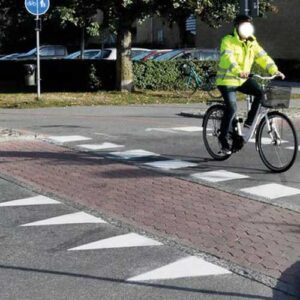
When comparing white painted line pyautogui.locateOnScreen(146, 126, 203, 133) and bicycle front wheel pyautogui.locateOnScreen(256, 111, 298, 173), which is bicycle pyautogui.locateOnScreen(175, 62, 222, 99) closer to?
white painted line pyautogui.locateOnScreen(146, 126, 203, 133)

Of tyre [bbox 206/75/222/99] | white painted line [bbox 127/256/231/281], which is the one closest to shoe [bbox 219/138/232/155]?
white painted line [bbox 127/256/231/281]

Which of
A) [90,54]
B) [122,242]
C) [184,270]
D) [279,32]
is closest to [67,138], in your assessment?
[122,242]

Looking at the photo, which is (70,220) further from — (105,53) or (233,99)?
(105,53)

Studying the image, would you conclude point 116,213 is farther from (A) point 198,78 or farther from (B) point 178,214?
(A) point 198,78

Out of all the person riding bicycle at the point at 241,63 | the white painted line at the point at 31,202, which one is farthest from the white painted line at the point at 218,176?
the white painted line at the point at 31,202

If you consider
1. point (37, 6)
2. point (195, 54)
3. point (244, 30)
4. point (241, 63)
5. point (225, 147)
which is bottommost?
point (225, 147)

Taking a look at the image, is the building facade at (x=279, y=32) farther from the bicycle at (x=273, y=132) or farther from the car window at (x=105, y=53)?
the bicycle at (x=273, y=132)

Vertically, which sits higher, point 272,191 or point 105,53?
point 105,53

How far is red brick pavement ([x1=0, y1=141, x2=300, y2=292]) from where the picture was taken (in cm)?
539

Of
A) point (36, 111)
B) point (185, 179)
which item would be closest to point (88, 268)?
point (185, 179)

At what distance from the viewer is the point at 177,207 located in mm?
6766

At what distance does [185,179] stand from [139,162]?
125cm

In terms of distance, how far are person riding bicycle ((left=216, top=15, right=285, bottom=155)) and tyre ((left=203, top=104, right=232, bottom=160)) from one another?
0.49 m

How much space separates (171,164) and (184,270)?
167 inches
